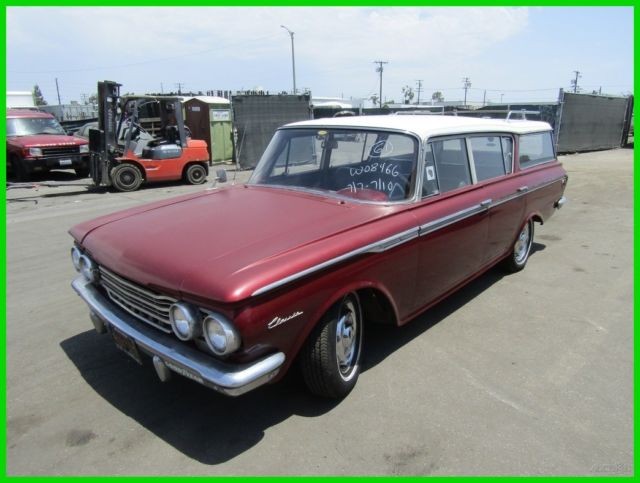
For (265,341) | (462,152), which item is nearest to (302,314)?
(265,341)

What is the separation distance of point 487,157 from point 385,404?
2664 millimetres

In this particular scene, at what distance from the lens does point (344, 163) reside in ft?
12.2

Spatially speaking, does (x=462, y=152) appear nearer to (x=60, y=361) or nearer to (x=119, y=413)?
(x=119, y=413)

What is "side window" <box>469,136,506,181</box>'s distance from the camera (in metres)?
4.19

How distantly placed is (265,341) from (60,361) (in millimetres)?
1967

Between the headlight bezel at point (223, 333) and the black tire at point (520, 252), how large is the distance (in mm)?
3677

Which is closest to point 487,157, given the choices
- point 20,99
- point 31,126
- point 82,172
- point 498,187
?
point 498,187

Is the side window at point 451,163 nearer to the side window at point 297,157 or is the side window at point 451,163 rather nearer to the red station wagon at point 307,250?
the red station wagon at point 307,250

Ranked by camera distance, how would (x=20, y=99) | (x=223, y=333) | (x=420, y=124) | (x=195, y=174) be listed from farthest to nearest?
(x=20, y=99), (x=195, y=174), (x=420, y=124), (x=223, y=333)

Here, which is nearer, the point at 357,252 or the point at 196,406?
the point at 357,252

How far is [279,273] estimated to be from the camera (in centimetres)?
Result: 236

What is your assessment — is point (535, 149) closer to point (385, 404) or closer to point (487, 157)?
point (487, 157)

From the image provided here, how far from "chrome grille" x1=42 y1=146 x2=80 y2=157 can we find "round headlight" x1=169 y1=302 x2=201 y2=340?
473 inches

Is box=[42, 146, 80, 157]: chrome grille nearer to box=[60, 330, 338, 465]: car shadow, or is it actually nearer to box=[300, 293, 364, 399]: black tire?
box=[60, 330, 338, 465]: car shadow
